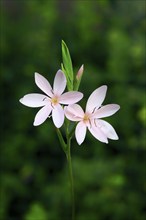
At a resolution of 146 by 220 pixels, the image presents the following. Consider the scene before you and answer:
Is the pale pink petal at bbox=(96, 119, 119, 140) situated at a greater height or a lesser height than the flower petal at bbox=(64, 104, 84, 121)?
lesser

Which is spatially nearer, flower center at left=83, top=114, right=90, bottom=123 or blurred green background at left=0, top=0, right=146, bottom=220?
flower center at left=83, top=114, right=90, bottom=123

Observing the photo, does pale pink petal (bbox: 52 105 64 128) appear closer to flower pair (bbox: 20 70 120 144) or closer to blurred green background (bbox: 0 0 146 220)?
flower pair (bbox: 20 70 120 144)

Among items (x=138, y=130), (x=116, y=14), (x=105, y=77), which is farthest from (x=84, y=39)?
(x=138, y=130)

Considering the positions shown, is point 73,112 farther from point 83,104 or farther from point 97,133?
point 83,104

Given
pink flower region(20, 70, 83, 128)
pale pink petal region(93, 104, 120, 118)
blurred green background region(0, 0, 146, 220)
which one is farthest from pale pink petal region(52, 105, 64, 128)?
blurred green background region(0, 0, 146, 220)

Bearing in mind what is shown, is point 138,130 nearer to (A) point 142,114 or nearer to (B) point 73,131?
(A) point 142,114

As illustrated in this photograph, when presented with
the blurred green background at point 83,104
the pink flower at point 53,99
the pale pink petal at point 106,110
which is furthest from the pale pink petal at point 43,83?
the blurred green background at point 83,104

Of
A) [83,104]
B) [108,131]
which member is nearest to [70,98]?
[108,131]

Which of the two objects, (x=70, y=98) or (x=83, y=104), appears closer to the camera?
(x=70, y=98)
